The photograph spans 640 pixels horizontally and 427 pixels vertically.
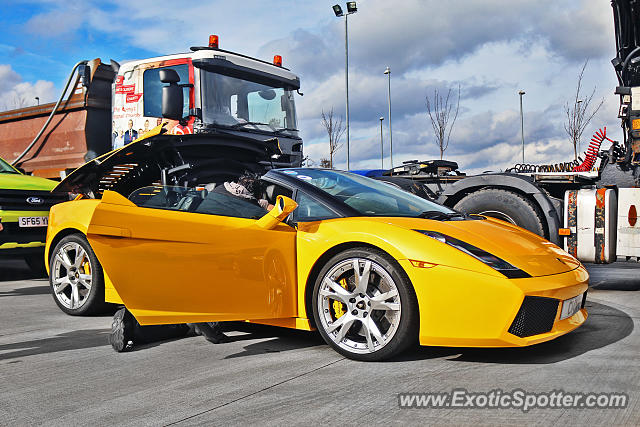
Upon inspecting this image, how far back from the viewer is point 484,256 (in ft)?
11.3

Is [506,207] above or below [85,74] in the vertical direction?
below

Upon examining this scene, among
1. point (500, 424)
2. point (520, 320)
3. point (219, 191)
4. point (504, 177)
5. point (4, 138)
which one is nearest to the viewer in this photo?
point (500, 424)

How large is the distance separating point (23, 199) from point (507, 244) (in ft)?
19.7

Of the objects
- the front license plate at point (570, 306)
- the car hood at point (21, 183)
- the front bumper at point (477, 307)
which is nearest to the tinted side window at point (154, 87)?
the car hood at point (21, 183)

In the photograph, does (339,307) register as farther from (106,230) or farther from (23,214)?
(23,214)

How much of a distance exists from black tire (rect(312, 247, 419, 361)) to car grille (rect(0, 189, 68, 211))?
4553mm

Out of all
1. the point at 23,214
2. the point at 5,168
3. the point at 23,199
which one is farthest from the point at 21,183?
the point at 5,168

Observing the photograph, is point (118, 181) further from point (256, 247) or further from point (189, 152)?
point (256, 247)

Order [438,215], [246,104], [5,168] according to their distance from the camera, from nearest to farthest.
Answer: [438,215] < [5,168] < [246,104]

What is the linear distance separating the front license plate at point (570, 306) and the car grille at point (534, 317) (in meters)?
0.11

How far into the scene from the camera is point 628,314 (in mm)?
4906

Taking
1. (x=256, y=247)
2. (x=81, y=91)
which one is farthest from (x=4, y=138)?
(x=256, y=247)

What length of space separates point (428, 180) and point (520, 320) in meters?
4.30

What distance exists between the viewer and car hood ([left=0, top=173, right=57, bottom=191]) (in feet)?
23.9
